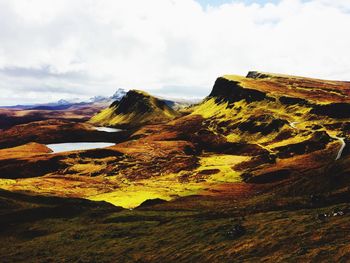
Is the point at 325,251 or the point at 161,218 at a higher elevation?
the point at 325,251

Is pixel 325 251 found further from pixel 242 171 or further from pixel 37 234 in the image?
pixel 242 171

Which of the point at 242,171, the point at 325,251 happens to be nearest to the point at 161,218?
the point at 325,251

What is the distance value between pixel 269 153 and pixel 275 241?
4599 inches

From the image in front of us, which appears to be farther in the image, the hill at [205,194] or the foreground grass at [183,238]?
the hill at [205,194]

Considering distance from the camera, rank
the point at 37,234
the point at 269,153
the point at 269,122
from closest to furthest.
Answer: the point at 37,234 < the point at 269,153 < the point at 269,122

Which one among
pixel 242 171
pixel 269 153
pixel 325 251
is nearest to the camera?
pixel 325 251

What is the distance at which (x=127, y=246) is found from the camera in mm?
38125

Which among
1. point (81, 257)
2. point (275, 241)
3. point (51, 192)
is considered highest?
point (275, 241)

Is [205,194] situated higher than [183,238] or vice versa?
[183,238]

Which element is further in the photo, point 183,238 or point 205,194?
point 205,194

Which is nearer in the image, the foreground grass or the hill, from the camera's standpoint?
the foreground grass

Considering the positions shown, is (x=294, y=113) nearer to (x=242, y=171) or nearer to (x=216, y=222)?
(x=242, y=171)

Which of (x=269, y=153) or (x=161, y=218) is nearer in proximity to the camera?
(x=161, y=218)

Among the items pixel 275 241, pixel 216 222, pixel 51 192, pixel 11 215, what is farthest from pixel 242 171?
pixel 275 241
